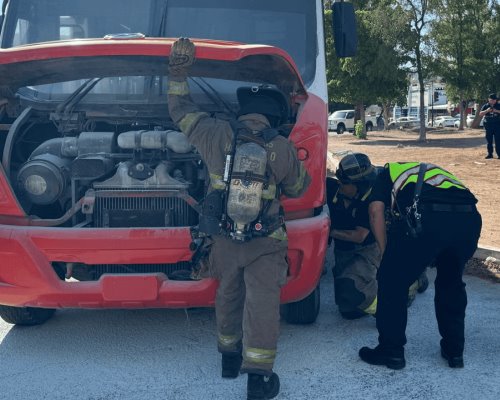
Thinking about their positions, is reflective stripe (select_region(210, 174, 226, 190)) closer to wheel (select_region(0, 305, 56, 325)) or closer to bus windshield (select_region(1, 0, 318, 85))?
bus windshield (select_region(1, 0, 318, 85))

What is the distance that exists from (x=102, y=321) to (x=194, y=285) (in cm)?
129

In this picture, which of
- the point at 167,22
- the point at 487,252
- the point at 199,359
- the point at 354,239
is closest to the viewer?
the point at 199,359

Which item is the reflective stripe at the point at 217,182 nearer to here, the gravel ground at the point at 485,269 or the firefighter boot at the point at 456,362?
the firefighter boot at the point at 456,362

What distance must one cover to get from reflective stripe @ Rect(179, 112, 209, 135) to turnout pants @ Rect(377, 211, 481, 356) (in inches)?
53.3

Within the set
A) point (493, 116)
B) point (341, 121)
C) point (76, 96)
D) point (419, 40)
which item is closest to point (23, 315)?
point (76, 96)

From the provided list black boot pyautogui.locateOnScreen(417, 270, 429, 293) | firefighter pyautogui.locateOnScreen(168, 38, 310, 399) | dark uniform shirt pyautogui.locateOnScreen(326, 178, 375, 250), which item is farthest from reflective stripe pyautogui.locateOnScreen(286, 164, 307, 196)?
black boot pyautogui.locateOnScreen(417, 270, 429, 293)

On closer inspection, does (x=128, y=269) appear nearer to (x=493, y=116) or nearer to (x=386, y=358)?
(x=386, y=358)

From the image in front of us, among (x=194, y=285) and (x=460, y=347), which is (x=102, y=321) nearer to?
(x=194, y=285)

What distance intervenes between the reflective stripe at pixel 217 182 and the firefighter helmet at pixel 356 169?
1211 mm

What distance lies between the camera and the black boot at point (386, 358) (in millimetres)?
3703

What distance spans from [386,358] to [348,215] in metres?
1.30

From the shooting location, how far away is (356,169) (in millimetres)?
4348

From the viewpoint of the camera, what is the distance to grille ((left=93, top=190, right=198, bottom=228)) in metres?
3.78

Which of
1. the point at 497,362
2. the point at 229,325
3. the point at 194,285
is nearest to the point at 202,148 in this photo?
the point at 194,285
